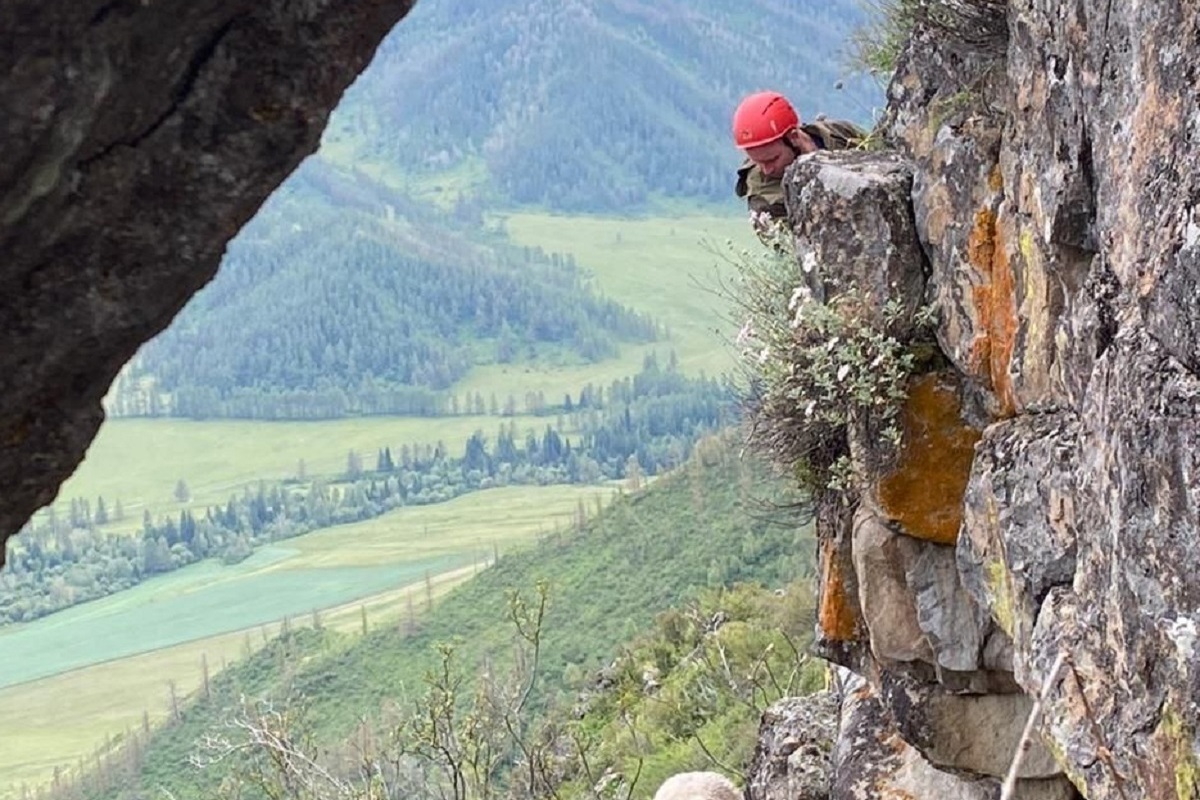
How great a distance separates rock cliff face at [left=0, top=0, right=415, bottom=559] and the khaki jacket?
5.82 m

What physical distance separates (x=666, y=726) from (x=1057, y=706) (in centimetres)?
2174

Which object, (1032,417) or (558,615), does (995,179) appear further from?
(558,615)

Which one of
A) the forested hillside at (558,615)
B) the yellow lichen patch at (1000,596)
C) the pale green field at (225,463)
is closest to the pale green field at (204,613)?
the forested hillside at (558,615)

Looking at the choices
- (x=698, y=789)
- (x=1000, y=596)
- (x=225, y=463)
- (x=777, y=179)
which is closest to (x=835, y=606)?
(x=1000, y=596)

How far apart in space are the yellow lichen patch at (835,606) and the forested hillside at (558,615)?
3296 centimetres

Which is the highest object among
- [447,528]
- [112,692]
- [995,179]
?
[995,179]

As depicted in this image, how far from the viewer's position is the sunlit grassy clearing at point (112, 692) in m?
83.6

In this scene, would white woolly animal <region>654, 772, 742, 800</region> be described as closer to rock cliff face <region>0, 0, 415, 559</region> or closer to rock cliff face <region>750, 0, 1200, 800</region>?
rock cliff face <region>750, 0, 1200, 800</region>

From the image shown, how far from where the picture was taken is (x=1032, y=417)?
6246mm

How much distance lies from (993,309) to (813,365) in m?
1.10

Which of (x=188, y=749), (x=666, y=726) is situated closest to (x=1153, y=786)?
(x=666, y=726)

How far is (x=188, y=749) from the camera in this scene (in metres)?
56.2

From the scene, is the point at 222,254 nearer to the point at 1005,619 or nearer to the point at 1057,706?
the point at 1057,706

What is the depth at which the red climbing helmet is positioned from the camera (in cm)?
841
